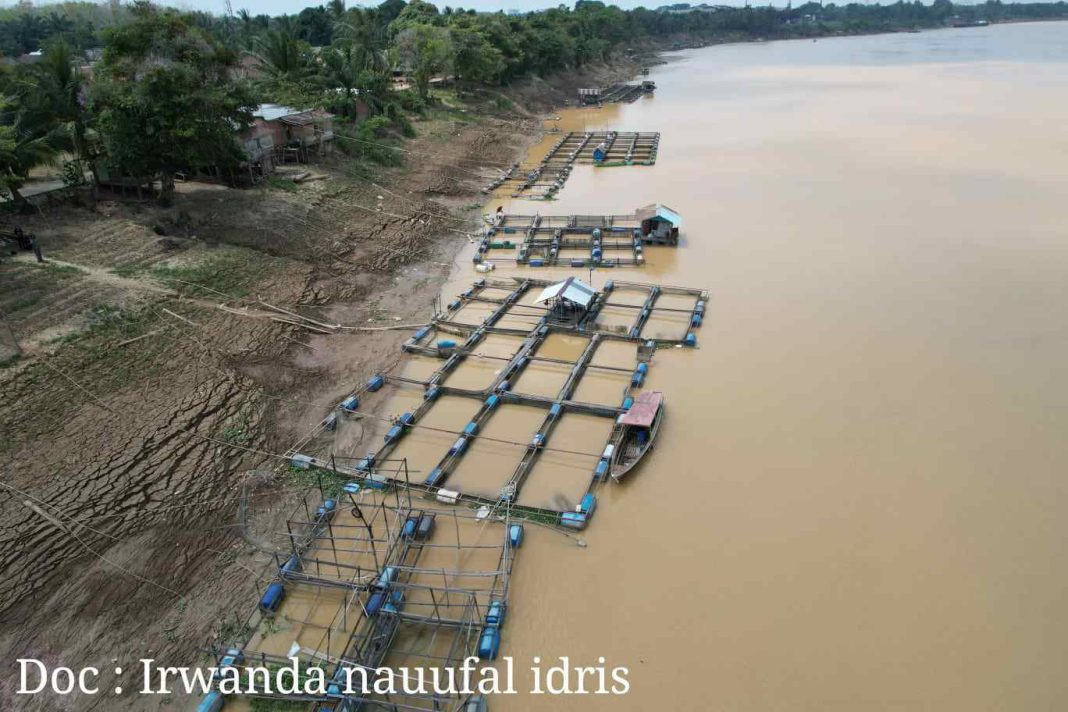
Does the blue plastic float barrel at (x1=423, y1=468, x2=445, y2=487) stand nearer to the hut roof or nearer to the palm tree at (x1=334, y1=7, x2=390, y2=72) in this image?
the hut roof

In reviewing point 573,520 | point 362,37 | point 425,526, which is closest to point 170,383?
point 425,526

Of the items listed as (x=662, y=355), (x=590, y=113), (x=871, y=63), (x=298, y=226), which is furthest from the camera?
(x=871, y=63)

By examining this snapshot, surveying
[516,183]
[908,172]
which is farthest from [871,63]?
[516,183]

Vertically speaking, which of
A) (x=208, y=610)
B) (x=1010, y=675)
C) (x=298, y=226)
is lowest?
(x=1010, y=675)

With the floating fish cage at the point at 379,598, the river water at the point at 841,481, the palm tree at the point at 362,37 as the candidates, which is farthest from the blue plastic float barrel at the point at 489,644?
the palm tree at the point at 362,37

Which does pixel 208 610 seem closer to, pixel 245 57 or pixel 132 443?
pixel 132 443

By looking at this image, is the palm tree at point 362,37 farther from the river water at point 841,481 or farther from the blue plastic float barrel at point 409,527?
the blue plastic float barrel at point 409,527

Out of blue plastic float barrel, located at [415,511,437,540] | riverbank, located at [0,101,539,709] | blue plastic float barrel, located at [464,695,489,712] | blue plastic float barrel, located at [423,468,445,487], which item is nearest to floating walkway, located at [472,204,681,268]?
riverbank, located at [0,101,539,709]
